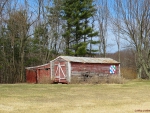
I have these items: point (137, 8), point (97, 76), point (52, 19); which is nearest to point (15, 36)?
point (52, 19)

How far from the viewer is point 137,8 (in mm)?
37000

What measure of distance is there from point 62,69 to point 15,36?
12.0 metres

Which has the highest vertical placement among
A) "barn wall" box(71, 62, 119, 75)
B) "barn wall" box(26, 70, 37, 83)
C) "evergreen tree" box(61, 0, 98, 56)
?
"evergreen tree" box(61, 0, 98, 56)

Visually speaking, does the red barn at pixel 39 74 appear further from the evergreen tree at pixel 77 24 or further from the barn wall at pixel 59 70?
the evergreen tree at pixel 77 24

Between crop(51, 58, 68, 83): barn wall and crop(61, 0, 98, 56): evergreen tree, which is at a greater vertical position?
crop(61, 0, 98, 56): evergreen tree

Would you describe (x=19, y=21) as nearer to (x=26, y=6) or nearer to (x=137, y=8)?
(x=26, y=6)

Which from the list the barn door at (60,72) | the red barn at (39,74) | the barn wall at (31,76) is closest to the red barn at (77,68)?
the barn door at (60,72)

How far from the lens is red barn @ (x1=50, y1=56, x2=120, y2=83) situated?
28808mm

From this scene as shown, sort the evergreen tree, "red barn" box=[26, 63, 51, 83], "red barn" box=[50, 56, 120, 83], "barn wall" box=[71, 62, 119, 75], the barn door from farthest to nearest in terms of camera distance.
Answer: the evergreen tree, "red barn" box=[26, 63, 51, 83], the barn door, "barn wall" box=[71, 62, 119, 75], "red barn" box=[50, 56, 120, 83]

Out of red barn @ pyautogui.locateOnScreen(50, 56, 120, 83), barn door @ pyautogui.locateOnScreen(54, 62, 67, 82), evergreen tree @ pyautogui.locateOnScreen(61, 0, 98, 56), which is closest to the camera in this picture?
→ red barn @ pyautogui.locateOnScreen(50, 56, 120, 83)

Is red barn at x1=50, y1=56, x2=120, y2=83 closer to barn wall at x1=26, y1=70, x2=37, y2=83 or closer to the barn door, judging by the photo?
the barn door

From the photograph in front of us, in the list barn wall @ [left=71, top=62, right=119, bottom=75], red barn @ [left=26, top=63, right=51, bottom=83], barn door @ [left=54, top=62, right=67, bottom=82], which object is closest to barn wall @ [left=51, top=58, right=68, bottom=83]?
barn door @ [left=54, top=62, right=67, bottom=82]

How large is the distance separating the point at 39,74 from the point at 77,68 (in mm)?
6547

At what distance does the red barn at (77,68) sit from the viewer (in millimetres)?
28808
